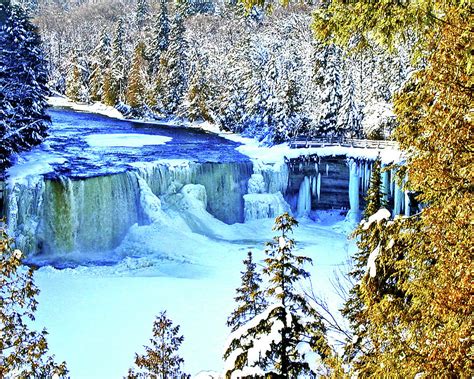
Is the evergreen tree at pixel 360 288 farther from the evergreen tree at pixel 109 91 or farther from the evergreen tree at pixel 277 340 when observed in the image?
the evergreen tree at pixel 109 91

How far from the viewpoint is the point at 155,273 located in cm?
1962

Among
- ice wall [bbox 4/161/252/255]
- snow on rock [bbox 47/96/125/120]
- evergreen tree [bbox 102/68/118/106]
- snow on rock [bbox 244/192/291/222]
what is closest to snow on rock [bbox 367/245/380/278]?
ice wall [bbox 4/161/252/255]

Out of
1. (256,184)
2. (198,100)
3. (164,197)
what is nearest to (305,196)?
(256,184)

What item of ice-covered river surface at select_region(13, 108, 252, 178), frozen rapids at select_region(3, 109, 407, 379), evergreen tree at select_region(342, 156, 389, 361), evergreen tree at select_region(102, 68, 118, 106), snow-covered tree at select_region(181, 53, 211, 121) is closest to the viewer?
evergreen tree at select_region(342, 156, 389, 361)

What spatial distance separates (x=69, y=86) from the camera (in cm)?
7331

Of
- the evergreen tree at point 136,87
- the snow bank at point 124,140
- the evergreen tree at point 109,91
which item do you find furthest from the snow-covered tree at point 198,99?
the evergreen tree at point 109,91

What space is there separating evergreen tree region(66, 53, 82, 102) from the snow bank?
3529cm

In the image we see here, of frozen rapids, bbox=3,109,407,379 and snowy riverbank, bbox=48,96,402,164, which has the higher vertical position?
snowy riverbank, bbox=48,96,402,164

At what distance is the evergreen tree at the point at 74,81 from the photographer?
69.8m

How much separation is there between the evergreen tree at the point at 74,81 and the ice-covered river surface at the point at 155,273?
37514 mm

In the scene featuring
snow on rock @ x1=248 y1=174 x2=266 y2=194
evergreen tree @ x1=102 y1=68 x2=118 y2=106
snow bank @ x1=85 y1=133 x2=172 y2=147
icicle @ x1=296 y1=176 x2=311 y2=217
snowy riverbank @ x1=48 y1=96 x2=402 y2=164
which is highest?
evergreen tree @ x1=102 y1=68 x2=118 y2=106

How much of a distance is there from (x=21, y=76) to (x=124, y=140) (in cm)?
919

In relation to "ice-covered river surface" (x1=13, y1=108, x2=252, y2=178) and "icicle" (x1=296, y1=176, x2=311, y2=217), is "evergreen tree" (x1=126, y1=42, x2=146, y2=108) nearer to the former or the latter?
"ice-covered river surface" (x1=13, y1=108, x2=252, y2=178)

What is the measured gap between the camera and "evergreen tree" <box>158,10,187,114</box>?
5667 cm
